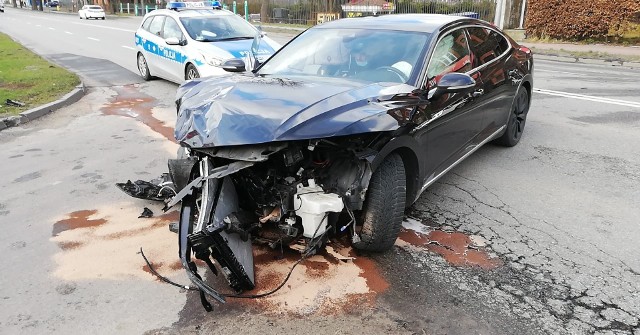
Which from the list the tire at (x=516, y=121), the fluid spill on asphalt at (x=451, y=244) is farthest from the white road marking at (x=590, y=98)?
the fluid spill on asphalt at (x=451, y=244)

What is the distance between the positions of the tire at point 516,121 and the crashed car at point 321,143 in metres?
1.66

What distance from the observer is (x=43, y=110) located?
8.58 m

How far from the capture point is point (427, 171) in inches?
163

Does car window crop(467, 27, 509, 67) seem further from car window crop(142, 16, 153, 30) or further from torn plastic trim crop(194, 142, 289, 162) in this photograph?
car window crop(142, 16, 153, 30)

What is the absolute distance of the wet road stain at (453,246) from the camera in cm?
367

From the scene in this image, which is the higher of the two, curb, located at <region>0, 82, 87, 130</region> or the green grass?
the green grass

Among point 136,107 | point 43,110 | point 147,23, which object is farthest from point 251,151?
point 147,23

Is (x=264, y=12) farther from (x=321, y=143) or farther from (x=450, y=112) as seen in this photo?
(x=321, y=143)

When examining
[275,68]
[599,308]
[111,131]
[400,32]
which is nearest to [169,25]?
[111,131]

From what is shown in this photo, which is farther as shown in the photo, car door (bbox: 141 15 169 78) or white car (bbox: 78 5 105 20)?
white car (bbox: 78 5 105 20)

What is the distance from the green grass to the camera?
9.15 m

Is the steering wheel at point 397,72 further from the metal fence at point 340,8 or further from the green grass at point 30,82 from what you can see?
the metal fence at point 340,8

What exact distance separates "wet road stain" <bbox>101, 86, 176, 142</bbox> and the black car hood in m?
3.51

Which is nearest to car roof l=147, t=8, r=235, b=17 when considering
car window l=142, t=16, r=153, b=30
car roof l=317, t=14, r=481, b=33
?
car window l=142, t=16, r=153, b=30
